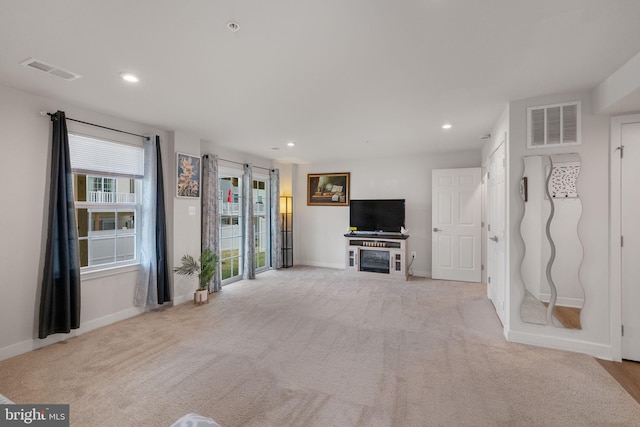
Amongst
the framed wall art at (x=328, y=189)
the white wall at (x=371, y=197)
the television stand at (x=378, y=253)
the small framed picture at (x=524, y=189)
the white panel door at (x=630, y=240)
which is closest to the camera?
the white panel door at (x=630, y=240)

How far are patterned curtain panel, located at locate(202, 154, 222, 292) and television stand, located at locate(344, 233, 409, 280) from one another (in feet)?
8.81

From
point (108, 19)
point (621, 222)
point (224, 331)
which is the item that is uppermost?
point (108, 19)

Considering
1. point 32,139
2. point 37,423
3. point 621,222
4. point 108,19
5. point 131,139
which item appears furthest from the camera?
point 131,139

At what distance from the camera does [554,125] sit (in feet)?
9.76

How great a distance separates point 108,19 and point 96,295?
3102 mm

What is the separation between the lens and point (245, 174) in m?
5.95

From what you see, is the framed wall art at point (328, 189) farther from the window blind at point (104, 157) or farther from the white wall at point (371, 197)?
the window blind at point (104, 157)

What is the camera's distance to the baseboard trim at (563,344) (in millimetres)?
2799

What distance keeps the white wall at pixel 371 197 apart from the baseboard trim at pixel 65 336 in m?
4.07

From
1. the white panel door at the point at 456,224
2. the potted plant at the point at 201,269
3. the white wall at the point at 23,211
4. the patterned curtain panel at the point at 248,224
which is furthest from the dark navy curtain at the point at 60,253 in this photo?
the white panel door at the point at 456,224

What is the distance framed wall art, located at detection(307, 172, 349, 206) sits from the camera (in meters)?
6.95

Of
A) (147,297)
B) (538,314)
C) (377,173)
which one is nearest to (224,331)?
(147,297)

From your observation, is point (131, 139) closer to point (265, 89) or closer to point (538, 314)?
point (265, 89)

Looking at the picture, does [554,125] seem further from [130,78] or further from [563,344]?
[130,78]
